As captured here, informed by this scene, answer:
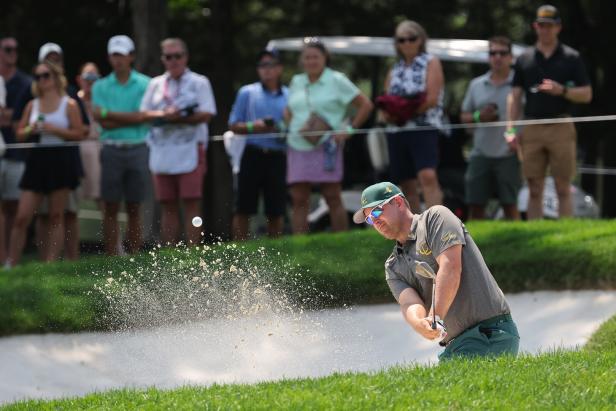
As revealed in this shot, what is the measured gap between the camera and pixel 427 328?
6.09m

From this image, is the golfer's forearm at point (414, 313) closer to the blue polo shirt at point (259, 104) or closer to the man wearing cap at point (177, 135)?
the man wearing cap at point (177, 135)

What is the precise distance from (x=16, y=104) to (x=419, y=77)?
3.93 meters

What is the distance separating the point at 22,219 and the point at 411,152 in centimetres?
354

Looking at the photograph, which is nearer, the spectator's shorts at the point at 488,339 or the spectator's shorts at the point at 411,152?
the spectator's shorts at the point at 488,339

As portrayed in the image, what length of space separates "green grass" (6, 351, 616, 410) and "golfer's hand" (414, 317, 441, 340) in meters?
0.20

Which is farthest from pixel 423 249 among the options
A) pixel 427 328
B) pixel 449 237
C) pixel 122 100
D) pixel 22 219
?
pixel 22 219

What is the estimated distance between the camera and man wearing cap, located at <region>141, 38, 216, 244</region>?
1150 centimetres

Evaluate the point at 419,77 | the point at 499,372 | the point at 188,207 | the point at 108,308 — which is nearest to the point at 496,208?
the point at 419,77

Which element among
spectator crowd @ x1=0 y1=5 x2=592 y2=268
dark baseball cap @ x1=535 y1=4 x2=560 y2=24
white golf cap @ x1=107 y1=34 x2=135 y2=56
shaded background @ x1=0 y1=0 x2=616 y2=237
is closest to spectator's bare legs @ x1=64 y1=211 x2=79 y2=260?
spectator crowd @ x1=0 y1=5 x2=592 y2=268

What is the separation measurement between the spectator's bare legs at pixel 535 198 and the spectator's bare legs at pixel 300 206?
199 cm

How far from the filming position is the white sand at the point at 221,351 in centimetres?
900

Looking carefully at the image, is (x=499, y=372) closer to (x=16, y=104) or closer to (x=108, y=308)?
(x=108, y=308)

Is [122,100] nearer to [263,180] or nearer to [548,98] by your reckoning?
[263,180]

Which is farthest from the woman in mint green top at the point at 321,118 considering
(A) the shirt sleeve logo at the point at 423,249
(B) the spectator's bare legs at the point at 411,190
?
(A) the shirt sleeve logo at the point at 423,249
